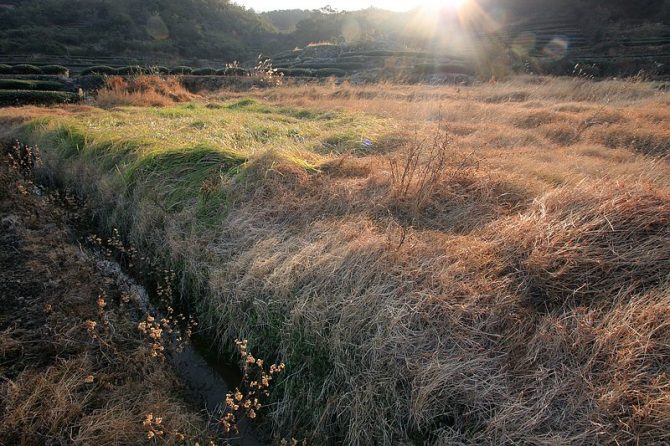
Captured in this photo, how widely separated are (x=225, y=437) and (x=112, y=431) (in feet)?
2.26

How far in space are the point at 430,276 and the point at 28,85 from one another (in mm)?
19685

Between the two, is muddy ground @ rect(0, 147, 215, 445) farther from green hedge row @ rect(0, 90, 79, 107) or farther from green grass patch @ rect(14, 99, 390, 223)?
green hedge row @ rect(0, 90, 79, 107)

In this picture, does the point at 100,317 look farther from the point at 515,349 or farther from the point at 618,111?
the point at 618,111

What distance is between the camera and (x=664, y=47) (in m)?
21.8

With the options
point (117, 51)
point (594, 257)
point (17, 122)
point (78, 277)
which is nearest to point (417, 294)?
point (594, 257)

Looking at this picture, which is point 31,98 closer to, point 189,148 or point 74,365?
point 189,148

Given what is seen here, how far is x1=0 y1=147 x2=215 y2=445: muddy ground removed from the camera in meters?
2.21

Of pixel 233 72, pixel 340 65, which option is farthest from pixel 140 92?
pixel 340 65

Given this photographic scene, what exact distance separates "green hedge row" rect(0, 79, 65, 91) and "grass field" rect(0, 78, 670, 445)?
14430 millimetres

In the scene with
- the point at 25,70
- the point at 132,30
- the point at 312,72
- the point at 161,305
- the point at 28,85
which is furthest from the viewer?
the point at 132,30

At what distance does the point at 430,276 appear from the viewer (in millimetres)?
2715

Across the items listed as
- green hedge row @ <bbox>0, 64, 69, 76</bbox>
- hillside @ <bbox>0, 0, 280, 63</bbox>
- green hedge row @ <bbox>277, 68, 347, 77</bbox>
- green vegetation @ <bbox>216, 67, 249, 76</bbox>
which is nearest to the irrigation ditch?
green vegetation @ <bbox>216, 67, 249, 76</bbox>

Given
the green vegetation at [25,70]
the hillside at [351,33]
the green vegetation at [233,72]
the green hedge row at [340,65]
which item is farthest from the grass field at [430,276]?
the green hedge row at [340,65]

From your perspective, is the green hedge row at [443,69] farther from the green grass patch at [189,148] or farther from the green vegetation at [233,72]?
the green grass patch at [189,148]
